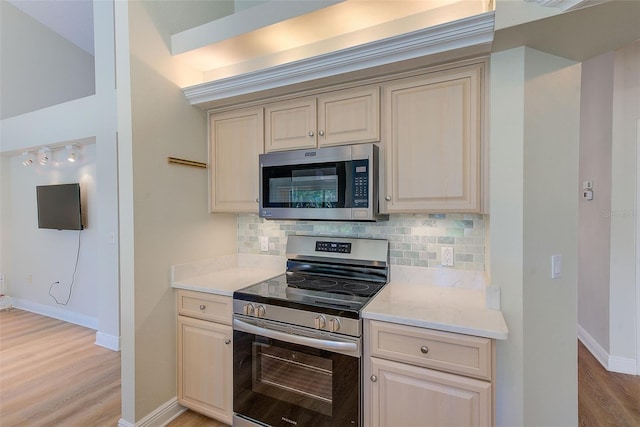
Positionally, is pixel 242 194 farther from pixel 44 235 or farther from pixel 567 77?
pixel 44 235

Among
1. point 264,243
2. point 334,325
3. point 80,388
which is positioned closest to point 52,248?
point 80,388

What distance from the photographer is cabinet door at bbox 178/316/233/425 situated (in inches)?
75.4

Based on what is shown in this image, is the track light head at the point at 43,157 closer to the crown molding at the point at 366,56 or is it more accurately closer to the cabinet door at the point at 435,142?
the crown molding at the point at 366,56

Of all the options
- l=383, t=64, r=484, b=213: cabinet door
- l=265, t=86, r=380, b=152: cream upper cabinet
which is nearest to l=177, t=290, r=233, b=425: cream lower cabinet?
l=265, t=86, r=380, b=152: cream upper cabinet

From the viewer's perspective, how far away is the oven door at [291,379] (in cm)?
154

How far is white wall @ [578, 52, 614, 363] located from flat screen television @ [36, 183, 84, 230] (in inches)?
219

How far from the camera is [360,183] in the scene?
5.82ft

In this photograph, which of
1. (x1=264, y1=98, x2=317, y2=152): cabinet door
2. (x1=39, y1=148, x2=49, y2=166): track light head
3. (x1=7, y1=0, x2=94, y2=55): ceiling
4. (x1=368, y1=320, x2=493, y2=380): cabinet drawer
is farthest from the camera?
(x1=7, y1=0, x2=94, y2=55): ceiling

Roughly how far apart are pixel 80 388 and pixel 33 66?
15.8 ft

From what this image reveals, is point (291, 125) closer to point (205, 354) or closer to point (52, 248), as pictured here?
point (205, 354)

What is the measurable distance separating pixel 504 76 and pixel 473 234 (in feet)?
2.81

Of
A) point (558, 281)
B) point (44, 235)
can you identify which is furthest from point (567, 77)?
point (44, 235)

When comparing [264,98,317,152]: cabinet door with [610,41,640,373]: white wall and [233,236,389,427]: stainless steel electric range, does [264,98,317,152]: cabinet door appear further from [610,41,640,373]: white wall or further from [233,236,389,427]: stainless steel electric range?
[610,41,640,373]: white wall

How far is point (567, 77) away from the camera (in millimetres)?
1622
